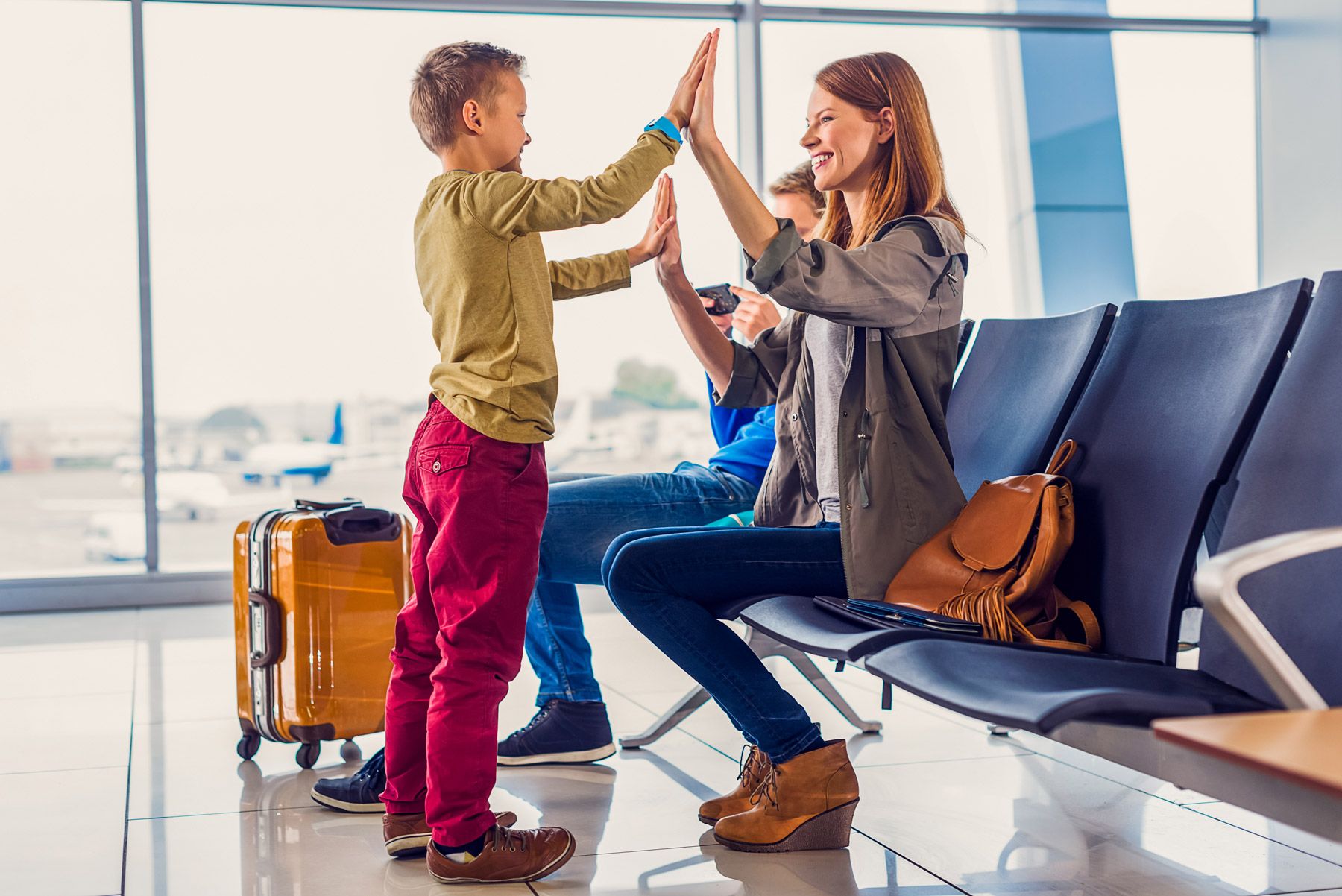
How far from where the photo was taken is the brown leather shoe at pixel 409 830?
1893 mm

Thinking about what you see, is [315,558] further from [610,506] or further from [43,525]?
A: [43,525]

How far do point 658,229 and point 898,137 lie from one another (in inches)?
17.6

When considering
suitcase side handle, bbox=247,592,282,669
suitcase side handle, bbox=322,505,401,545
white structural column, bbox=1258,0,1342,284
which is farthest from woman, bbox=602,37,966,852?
white structural column, bbox=1258,0,1342,284

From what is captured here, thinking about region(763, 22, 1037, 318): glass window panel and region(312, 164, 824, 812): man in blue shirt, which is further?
region(763, 22, 1037, 318): glass window panel

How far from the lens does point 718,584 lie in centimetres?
184

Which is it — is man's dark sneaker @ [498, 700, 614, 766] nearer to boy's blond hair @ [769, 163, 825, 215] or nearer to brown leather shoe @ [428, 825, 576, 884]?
brown leather shoe @ [428, 825, 576, 884]

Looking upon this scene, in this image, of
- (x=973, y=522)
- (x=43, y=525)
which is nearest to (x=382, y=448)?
(x=43, y=525)

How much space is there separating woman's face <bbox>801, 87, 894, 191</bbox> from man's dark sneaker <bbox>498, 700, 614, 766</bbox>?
1.16m

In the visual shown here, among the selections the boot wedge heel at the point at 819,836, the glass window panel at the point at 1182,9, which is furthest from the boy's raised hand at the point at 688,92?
the glass window panel at the point at 1182,9

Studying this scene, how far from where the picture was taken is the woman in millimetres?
1784

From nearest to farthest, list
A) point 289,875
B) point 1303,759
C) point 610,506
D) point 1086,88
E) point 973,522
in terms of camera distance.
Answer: point 1303,759
point 973,522
point 289,875
point 610,506
point 1086,88

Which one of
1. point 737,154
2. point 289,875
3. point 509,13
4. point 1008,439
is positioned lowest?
point 289,875

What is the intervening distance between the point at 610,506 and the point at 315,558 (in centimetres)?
60

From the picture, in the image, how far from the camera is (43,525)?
15.8 ft
